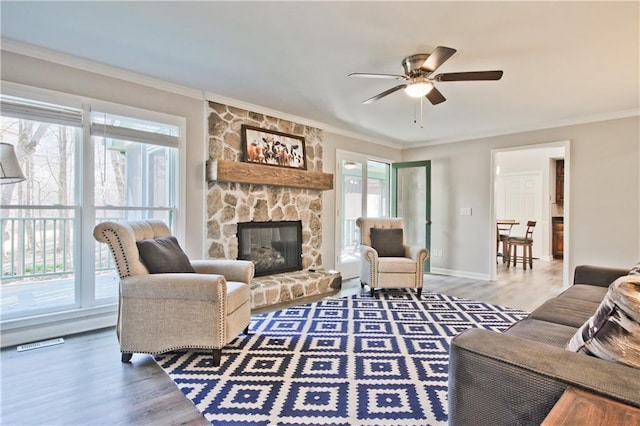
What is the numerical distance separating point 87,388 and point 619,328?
8.30 ft

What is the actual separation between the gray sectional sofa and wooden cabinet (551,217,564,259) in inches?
314

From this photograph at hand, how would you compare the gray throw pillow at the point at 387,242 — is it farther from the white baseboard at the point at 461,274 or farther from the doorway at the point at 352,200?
the white baseboard at the point at 461,274

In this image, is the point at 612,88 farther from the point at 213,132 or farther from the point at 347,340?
the point at 213,132

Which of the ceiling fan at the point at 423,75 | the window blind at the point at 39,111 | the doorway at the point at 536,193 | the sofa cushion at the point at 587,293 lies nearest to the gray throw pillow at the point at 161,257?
the window blind at the point at 39,111

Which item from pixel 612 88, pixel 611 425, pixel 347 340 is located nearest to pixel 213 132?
pixel 347 340

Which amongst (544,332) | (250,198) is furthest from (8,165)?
(544,332)

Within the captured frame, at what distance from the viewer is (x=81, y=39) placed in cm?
248

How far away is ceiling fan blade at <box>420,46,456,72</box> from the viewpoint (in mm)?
2117

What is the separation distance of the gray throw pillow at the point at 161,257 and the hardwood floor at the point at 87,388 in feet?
2.07

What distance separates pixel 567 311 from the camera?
2.05 m

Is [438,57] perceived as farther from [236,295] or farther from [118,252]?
[118,252]

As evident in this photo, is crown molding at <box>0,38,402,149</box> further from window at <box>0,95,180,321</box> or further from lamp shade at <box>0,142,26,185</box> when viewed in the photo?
lamp shade at <box>0,142,26,185</box>

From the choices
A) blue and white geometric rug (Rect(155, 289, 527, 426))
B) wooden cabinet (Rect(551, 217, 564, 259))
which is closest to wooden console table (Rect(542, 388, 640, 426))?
blue and white geometric rug (Rect(155, 289, 527, 426))

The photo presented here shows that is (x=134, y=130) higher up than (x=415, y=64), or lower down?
lower down
